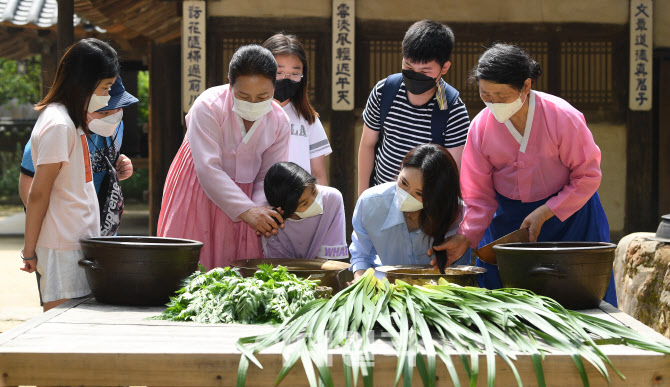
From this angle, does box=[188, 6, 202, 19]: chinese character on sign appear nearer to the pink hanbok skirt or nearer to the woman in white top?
the woman in white top

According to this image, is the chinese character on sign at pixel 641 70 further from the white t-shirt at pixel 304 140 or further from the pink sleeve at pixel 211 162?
the pink sleeve at pixel 211 162

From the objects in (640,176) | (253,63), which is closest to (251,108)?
(253,63)

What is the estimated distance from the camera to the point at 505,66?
2.83m

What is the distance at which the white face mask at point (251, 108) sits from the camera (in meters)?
3.06

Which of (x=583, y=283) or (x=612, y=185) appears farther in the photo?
(x=612, y=185)

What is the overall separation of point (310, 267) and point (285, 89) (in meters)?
1.41

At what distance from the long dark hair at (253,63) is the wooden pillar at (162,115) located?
6.11 metres

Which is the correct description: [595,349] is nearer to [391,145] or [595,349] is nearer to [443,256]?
[443,256]

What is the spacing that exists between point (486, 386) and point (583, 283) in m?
0.66

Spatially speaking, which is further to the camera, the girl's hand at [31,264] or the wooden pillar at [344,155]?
the wooden pillar at [344,155]

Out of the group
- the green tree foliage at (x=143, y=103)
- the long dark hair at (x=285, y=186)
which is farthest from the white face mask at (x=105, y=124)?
the green tree foliage at (x=143, y=103)

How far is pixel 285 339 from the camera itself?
1909 millimetres

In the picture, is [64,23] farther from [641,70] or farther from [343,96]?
[641,70]

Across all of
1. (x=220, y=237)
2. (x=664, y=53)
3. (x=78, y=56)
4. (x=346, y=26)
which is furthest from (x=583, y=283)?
(x=664, y=53)
